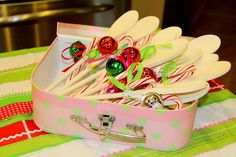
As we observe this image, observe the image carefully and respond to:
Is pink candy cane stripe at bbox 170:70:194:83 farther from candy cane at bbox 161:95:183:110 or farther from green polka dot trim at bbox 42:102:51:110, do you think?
green polka dot trim at bbox 42:102:51:110

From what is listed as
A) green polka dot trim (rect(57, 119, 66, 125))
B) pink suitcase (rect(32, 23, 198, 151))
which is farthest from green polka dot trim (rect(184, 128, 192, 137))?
green polka dot trim (rect(57, 119, 66, 125))

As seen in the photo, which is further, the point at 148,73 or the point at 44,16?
the point at 44,16

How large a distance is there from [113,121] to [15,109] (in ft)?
0.70

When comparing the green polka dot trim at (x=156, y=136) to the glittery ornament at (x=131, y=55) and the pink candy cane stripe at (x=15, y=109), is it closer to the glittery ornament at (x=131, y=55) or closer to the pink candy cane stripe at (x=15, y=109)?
the glittery ornament at (x=131, y=55)

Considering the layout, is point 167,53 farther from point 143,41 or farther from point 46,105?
point 46,105

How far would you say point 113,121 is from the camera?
2.05ft

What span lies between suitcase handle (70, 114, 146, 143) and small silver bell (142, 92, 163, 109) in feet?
0.14

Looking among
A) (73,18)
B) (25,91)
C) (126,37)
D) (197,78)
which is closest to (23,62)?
(25,91)

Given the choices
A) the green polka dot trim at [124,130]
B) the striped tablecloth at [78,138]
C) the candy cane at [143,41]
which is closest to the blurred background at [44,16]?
the striped tablecloth at [78,138]

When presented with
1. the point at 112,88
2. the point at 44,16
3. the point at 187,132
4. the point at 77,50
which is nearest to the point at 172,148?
the point at 187,132

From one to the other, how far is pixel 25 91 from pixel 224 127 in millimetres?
395

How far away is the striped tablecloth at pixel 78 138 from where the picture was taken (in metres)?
0.64

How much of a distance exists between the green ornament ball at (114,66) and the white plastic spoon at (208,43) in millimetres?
174

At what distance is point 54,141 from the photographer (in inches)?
25.7
